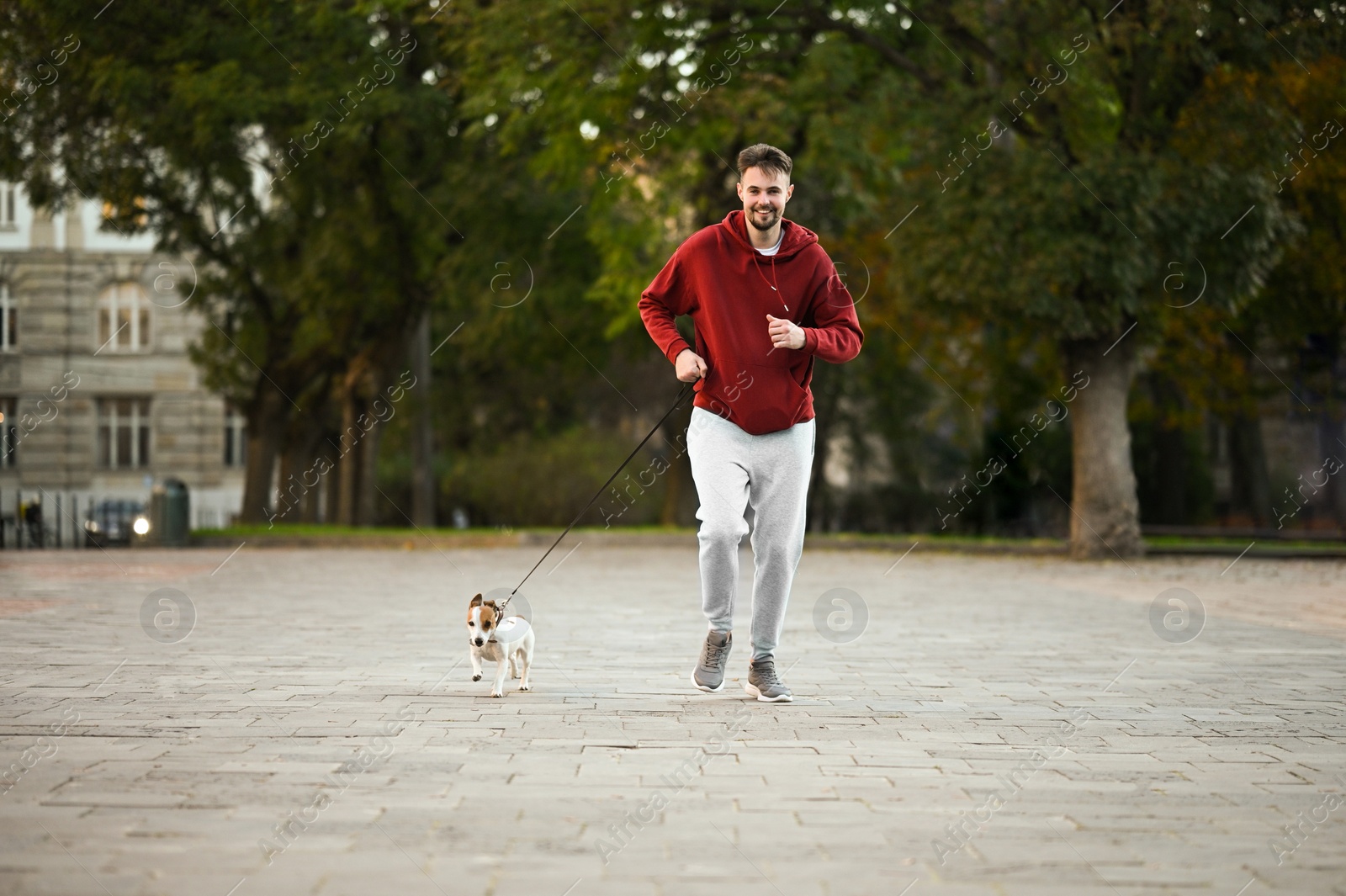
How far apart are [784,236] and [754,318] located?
0.41 metres

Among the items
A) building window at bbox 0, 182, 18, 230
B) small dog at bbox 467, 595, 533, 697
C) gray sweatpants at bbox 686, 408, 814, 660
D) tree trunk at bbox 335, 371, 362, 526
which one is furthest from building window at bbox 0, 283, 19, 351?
gray sweatpants at bbox 686, 408, 814, 660

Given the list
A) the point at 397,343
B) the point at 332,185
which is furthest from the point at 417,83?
the point at 397,343

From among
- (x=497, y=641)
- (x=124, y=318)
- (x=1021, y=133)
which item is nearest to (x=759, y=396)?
(x=497, y=641)

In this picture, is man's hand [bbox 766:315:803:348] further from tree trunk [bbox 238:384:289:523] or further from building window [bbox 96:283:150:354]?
building window [bbox 96:283:150:354]

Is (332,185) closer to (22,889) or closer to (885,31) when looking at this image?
(885,31)

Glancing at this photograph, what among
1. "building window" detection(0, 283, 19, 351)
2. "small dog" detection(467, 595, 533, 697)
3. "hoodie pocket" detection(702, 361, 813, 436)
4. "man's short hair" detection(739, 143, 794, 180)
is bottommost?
"small dog" detection(467, 595, 533, 697)

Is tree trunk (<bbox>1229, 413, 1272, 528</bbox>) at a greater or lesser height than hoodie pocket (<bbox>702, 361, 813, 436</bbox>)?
lesser

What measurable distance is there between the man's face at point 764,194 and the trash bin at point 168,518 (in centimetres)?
2129

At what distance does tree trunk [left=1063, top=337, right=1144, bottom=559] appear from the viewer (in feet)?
65.5

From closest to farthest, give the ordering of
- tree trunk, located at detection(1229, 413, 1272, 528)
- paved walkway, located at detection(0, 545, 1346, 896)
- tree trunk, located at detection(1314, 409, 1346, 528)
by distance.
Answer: paved walkway, located at detection(0, 545, 1346, 896) → tree trunk, located at detection(1314, 409, 1346, 528) → tree trunk, located at detection(1229, 413, 1272, 528)

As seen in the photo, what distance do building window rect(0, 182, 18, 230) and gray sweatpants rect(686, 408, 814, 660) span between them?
144 feet

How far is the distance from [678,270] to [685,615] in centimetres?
530

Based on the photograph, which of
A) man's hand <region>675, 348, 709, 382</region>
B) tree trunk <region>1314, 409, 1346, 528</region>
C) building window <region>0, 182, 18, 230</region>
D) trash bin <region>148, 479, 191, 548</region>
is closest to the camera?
man's hand <region>675, 348, 709, 382</region>

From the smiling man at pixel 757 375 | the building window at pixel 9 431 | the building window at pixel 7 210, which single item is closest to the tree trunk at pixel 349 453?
the building window at pixel 9 431
